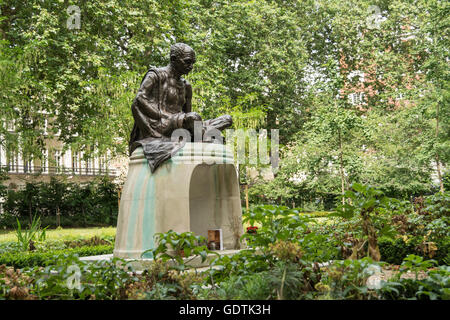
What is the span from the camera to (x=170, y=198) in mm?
6914

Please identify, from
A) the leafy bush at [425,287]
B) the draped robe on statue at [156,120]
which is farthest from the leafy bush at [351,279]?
the draped robe on statue at [156,120]

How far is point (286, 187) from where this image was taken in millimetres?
26344


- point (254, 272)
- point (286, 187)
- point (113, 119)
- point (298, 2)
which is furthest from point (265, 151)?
point (254, 272)

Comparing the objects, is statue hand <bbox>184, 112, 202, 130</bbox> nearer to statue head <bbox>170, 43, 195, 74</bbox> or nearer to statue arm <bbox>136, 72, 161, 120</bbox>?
statue arm <bbox>136, 72, 161, 120</bbox>

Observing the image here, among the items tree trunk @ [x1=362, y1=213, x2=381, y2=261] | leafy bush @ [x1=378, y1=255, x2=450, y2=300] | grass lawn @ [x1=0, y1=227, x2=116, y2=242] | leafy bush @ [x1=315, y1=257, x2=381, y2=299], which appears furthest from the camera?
grass lawn @ [x1=0, y1=227, x2=116, y2=242]

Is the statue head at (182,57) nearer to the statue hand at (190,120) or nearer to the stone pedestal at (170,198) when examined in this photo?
the statue hand at (190,120)

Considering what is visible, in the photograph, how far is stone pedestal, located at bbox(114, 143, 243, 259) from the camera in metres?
6.89

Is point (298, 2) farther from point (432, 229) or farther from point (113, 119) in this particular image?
point (432, 229)

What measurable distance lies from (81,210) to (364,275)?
990 inches

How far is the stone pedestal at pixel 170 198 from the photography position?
6887 millimetres

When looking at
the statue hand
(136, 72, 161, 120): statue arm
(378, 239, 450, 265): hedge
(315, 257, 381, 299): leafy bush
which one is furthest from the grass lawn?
(315, 257, 381, 299): leafy bush

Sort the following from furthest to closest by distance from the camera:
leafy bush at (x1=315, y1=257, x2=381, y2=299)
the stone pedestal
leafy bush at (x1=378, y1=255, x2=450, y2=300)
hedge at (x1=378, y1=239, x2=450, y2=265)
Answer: hedge at (x1=378, y1=239, x2=450, y2=265) → the stone pedestal → leafy bush at (x1=315, y1=257, x2=381, y2=299) → leafy bush at (x1=378, y1=255, x2=450, y2=300)
